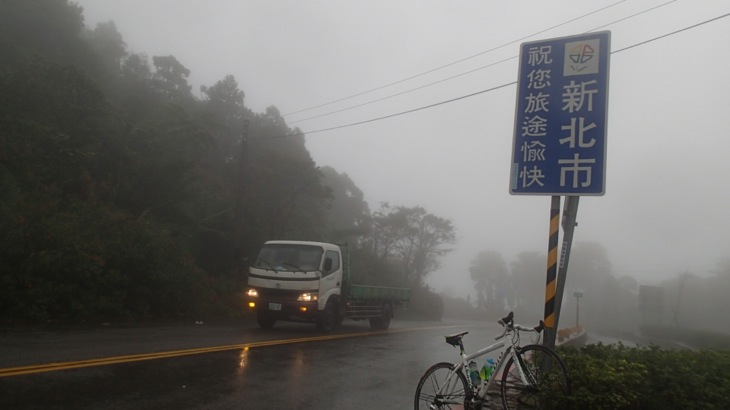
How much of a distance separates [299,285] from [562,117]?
8.90 metres

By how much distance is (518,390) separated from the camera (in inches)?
206

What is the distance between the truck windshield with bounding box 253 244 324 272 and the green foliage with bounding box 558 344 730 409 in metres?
9.19

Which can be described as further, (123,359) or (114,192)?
(114,192)

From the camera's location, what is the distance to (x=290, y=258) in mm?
14070

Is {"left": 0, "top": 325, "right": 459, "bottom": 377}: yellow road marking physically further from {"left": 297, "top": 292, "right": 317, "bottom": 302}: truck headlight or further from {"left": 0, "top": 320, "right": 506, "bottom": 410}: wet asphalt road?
{"left": 297, "top": 292, "right": 317, "bottom": 302}: truck headlight


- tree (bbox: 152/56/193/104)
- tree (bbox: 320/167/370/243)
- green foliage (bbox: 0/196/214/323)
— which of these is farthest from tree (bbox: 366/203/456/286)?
green foliage (bbox: 0/196/214/323)

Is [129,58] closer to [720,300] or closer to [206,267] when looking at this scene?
[206,267]

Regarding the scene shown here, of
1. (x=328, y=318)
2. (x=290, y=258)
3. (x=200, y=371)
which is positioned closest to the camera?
(x=200, y=371)

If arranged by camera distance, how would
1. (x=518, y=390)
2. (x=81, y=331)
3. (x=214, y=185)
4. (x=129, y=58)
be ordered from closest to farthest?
1. (x=518, y=390)
2. (x=81, y=331)
3. (x=214, y=185)
4. (x=129, y=58)

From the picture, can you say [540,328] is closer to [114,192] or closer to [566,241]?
[566,241]

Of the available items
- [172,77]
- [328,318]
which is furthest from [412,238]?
[328,318]

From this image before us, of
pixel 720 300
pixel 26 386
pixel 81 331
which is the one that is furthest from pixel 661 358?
pixel 720 300

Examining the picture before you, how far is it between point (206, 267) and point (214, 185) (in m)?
5.87

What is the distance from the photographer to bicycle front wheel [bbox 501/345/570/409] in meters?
4.91
